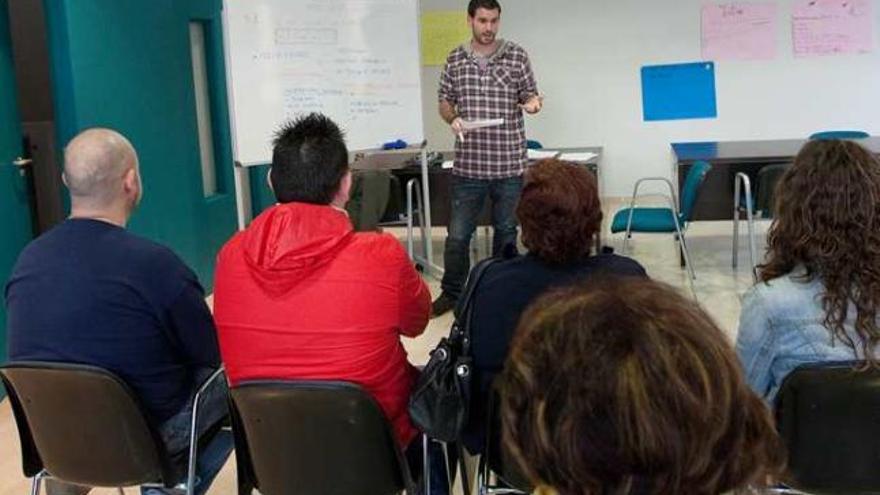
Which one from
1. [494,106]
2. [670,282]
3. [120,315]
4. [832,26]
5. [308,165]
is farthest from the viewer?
[832,26]

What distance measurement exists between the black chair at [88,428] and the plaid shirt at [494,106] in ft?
8.76

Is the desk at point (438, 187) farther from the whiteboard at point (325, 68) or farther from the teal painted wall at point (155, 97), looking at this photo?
the teal painted wall at point (155, 97)

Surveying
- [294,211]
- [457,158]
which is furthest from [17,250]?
[294,211]

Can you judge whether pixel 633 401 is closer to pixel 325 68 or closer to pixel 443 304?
pixel 443 304

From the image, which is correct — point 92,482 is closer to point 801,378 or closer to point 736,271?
point 801,378

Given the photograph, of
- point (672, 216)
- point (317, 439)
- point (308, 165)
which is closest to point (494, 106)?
point (672, 216)

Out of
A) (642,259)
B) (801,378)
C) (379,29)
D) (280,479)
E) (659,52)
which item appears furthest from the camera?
(659,52)

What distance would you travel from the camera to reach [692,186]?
4.73 metres

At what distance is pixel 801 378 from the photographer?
1.73 meters

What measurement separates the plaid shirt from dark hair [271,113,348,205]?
2.34 m

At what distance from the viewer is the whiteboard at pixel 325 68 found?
4410 mm

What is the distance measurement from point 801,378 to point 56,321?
1555mm

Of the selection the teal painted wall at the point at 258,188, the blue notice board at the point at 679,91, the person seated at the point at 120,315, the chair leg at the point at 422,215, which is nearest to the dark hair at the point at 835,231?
the person seated at the point at 120,315

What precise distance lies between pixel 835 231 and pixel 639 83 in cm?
588
